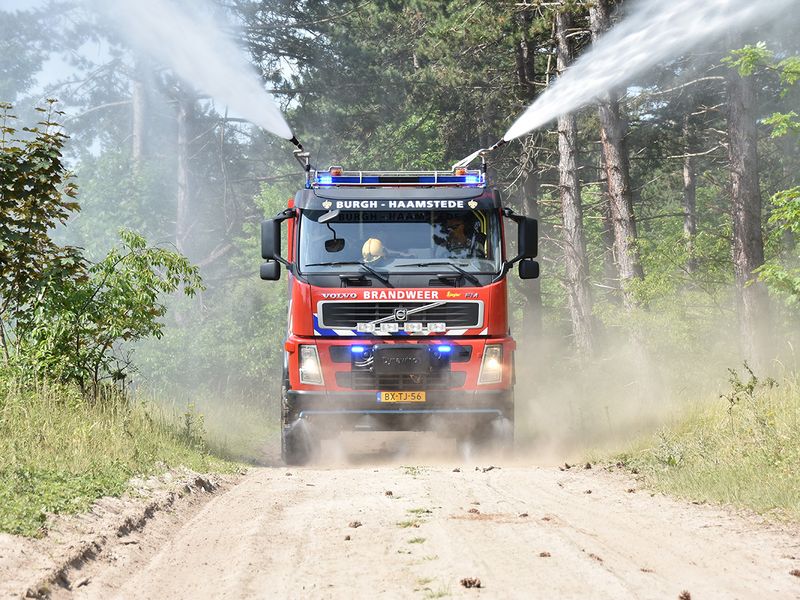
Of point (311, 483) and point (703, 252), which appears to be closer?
point (311, 483)

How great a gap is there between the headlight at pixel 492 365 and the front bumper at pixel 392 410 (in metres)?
0.16

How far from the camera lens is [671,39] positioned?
1853 centimetres

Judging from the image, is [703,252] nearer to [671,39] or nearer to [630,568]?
Result: [671,39]

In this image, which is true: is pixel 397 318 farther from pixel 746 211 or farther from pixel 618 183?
pixel 618 183

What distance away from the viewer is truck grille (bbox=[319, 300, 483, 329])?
1367cm

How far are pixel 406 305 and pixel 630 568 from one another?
7.47 m

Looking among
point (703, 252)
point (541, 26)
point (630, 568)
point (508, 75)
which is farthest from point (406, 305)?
point (508, 75)

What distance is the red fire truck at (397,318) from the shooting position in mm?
13703

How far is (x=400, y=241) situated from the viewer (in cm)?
1401

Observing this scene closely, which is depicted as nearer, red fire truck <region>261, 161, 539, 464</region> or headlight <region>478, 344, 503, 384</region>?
red fire truck <region>261, 161, 539, 464</region>

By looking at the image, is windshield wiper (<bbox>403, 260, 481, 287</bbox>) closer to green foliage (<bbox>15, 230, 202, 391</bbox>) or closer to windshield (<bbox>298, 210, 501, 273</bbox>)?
windshield (<bbox>298, 210, 501, 273</bbox>)

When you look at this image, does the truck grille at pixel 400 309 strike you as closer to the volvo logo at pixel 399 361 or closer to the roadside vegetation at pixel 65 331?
the volvo logo at pixel 399 361

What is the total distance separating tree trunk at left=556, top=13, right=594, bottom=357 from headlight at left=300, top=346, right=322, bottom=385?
13974mm

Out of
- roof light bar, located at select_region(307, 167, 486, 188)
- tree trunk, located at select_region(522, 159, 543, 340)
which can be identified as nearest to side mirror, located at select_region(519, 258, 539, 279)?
roof light bar, located at select_region(307, 167, 486, 188)
